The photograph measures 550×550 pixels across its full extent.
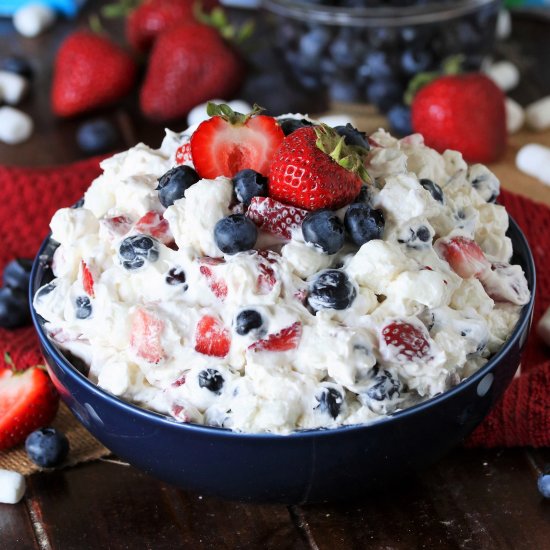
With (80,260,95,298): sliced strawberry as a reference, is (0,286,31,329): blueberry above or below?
below

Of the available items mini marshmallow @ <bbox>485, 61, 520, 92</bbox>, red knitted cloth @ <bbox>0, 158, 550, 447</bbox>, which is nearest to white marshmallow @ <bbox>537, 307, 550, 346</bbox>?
red knitted cloth @ <bbox>0, 158, 550, 447</bbox>

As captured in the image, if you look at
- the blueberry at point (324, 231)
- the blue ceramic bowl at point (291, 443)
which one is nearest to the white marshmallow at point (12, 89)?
the blue ceramic bowl at point (291, 443)

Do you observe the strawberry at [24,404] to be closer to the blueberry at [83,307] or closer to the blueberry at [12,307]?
the blueberry at [12,307]

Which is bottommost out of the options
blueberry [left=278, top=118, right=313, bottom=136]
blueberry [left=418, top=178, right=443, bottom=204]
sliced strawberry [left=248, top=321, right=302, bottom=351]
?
sliced strawberry [left=248, top=321, right=302, bottom=351]

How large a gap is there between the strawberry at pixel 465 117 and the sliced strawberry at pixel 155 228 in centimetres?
140

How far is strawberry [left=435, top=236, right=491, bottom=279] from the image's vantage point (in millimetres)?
1623

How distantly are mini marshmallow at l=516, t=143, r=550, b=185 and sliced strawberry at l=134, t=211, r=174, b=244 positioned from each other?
58.5 inches

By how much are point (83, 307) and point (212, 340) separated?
0.25 m

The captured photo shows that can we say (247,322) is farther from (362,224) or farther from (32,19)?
(32,19)

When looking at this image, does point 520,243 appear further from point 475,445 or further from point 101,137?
point 101,137

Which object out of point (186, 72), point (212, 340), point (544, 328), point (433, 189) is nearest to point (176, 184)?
point (212, 340)

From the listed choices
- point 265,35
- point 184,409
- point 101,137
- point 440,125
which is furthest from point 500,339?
point 265,35

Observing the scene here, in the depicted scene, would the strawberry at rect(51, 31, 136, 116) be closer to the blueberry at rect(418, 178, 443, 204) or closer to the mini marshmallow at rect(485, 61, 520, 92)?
the mini marshmallow at rect(485, 61, 520, 92)

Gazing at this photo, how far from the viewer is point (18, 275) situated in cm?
221
